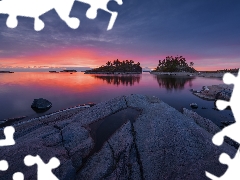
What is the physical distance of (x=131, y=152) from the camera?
1134cm

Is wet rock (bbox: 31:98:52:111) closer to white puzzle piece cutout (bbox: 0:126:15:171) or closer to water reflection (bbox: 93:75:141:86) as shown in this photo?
white puzzle piece cutout (bbox: 0:126:15:171)

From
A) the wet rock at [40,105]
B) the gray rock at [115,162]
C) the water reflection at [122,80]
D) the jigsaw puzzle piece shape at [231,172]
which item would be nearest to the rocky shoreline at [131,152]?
the gray rock at [115,162]

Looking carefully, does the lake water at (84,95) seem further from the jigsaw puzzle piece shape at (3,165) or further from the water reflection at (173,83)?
the jigsaw puzzle piece shape at (3,165)

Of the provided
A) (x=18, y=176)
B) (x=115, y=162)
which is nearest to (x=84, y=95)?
(x=115, y=162)

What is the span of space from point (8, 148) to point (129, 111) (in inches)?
491

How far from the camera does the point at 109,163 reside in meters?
10.5

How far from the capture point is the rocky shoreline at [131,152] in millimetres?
9078

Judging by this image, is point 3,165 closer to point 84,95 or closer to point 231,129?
point 231,129

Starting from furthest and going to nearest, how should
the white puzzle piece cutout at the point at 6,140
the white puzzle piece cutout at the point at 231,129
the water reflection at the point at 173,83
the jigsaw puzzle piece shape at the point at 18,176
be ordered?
1. the water reflection at the point at 173,83
2. the jigsaw puzzle piece shape at the point at 18,176
3. the white puzzle piece cutout at the point at 6,140
4. the white puzzle piece cutout at the point at 231,129

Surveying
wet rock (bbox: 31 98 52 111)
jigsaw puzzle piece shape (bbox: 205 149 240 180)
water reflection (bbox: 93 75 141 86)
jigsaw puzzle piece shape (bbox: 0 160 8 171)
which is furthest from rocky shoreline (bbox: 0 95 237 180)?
water reflection (bbox: 93 75 141 86)

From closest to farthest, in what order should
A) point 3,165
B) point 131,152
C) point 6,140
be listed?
point 6,140
point 3,165
point 131,152

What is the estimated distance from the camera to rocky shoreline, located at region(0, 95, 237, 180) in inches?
357

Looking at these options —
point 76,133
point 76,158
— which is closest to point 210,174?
point 76,158

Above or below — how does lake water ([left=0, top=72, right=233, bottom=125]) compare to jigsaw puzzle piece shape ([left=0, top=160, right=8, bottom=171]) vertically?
below
